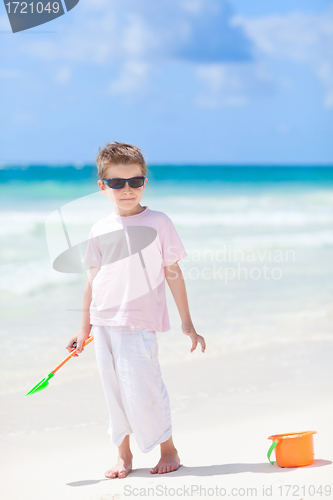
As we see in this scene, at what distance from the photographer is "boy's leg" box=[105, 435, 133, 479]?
2.50 m

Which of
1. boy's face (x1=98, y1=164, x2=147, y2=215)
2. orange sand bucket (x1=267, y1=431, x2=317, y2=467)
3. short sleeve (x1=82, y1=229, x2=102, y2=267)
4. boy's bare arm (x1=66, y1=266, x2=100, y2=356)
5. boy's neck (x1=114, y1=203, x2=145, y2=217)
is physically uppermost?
boy's face (x1=98, y1=164, x2=147, y2=215)

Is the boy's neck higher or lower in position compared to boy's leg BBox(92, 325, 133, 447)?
higher

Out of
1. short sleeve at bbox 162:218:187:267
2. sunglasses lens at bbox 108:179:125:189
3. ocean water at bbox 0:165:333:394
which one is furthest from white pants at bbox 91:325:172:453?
ocean water at bbox 0:165:333:394

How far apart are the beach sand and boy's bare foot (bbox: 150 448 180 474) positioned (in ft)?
0.11

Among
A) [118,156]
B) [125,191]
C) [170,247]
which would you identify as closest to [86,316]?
[170,247]

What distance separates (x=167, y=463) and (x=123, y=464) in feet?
0.68

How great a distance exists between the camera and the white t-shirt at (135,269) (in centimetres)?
246

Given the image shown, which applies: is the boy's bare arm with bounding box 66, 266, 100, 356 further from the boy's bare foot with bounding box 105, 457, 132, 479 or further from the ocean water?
the ocean water

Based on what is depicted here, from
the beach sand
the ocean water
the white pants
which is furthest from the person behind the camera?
the ocean water

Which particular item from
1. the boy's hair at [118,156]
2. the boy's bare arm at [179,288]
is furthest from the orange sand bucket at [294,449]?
the boy's hair at [118,156]

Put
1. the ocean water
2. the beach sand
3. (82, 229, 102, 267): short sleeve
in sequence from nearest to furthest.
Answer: the beach sand < (82, 229, 102, 267): short sleeve < the ocean water

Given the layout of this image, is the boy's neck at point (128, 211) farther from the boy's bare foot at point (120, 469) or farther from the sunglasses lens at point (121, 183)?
the boy's bare foot at point (120, 469)

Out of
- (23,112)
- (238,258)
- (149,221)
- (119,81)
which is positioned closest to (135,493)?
(149,221)

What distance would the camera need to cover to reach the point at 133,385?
2432mm
